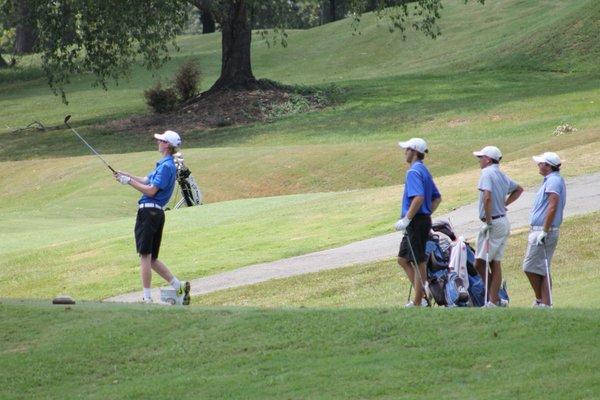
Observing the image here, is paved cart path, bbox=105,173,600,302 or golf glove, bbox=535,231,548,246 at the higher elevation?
golf glove, bbox=535,231,548,246

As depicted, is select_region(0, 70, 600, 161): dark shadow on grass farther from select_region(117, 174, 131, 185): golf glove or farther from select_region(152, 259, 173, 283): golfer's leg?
select_region(117, 174, 131, 185): golf glove

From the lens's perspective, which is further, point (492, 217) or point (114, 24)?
point (114, 24)

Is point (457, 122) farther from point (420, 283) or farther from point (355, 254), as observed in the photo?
point (420, 283)

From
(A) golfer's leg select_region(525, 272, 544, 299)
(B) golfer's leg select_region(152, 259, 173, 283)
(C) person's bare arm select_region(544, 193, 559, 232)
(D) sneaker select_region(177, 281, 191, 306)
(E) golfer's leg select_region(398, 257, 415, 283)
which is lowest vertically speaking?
(D) sneaker select_region(177, 281, 191, 306)

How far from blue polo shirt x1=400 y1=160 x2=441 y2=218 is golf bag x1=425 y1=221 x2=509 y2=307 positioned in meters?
0.63

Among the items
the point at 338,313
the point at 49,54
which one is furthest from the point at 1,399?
the point at 49,54

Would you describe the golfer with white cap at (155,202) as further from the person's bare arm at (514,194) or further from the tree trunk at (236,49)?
the tree trunk at (236,49)

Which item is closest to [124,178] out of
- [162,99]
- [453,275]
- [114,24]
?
[453,275]

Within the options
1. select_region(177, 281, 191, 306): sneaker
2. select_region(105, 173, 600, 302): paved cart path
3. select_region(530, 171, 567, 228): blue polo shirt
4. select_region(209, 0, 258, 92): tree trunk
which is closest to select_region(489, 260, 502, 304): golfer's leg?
select_region(530, 171, 567, 228): blue polo shirt

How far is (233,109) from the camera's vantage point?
45125 millimetres

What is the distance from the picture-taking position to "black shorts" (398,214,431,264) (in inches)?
503

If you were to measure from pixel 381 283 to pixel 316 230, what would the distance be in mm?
4899

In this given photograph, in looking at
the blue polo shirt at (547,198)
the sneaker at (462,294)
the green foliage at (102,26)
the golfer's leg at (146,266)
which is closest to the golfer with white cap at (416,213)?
the sneaker at (462,294)

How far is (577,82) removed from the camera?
146 feet
